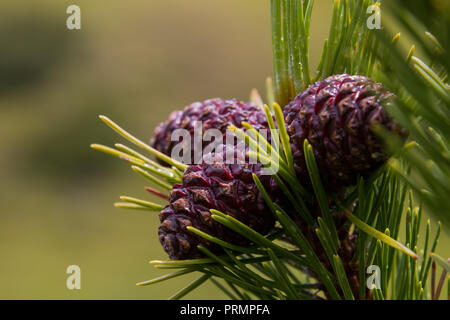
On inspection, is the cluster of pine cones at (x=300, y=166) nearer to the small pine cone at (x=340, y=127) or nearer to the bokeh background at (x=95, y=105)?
the small pine cone at (x=340, y=127)

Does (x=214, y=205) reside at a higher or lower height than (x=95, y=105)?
lower

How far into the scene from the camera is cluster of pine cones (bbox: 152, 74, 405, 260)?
20 centimetres

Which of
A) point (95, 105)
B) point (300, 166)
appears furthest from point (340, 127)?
point (95, 105)

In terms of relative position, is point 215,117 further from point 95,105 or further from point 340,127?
point 95,105

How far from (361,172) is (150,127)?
5.06 feet

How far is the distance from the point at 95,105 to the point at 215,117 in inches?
56.9

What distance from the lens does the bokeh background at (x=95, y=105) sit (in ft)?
4.39

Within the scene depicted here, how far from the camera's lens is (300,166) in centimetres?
22

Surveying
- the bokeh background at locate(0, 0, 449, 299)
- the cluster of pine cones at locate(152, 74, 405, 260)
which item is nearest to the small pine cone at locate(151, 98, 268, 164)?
the cluster of pine cones at locate(152, 74, 405, 260)

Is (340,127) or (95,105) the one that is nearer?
(340,127)

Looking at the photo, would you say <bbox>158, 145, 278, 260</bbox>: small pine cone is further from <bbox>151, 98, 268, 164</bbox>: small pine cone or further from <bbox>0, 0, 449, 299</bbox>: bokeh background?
<bbox>0, 0, 449, 299</bbox>: bokeh background

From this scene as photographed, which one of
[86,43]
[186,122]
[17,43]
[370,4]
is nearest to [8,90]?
[17,43]

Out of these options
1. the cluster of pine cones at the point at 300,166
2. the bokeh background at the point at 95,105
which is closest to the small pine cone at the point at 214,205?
the cluster of pine cones at the point at 300,166

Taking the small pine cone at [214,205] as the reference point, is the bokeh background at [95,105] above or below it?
above
